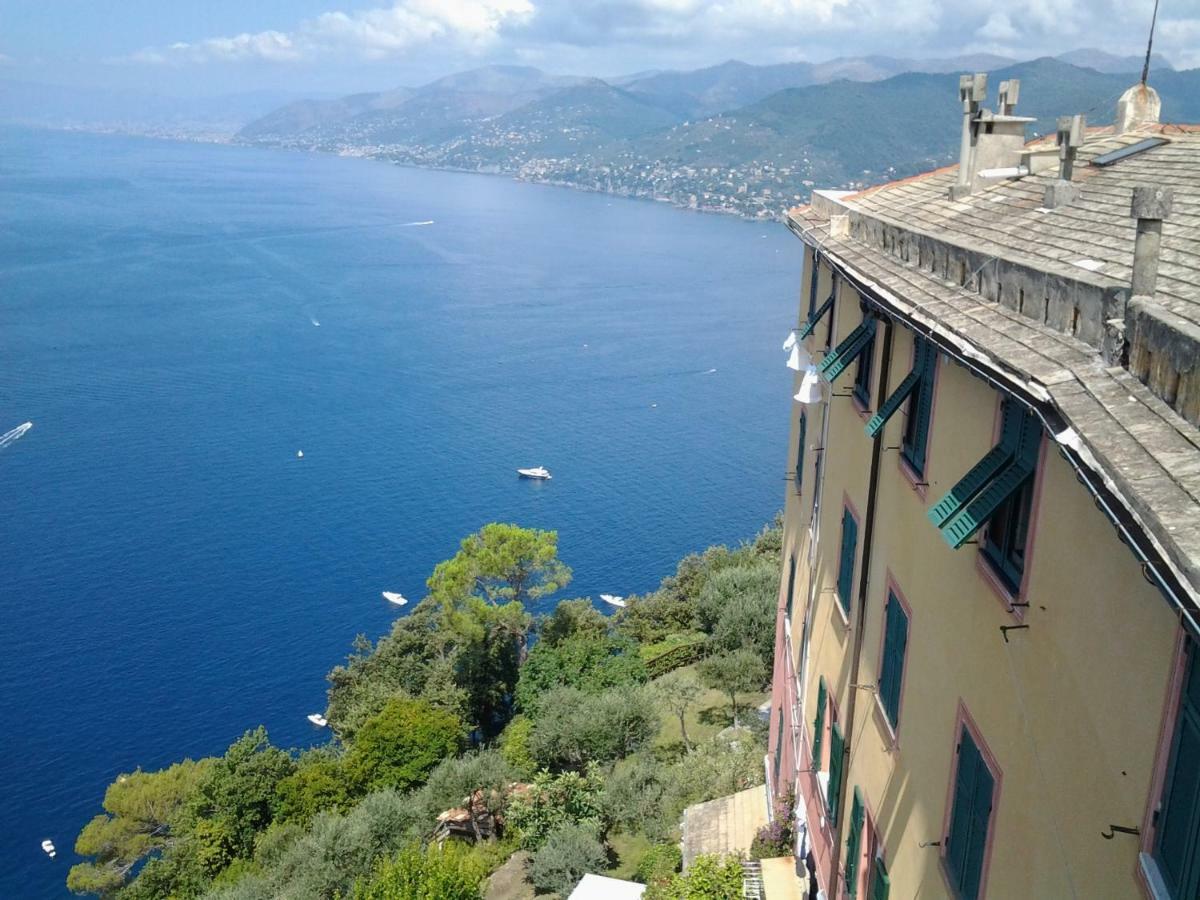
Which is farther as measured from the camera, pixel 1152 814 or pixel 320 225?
pixel 320 225

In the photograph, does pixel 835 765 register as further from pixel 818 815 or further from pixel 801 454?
pixel 801 454

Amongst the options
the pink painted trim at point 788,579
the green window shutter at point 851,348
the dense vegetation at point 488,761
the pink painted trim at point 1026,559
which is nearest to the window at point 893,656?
the pink painted trim at point 1026,559

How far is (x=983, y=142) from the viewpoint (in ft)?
35.9

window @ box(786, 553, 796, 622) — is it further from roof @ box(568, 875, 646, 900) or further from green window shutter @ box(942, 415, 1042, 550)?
green window shutter @ box(942, 415, 1042, 550)

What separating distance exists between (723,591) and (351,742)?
13.6 m

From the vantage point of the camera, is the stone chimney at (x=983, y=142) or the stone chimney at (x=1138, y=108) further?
the stone chimney at (x=983, y=142)

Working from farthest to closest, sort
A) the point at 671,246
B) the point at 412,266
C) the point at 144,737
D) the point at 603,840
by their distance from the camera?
the point at 671,246 < the point at 412,266 < the point at 144,737 < the point at 603,840

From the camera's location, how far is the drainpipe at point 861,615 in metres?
9.17

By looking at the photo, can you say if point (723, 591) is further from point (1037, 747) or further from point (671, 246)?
point (671, 246)

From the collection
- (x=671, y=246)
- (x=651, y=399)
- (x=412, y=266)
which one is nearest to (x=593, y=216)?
(x=671, y=246)

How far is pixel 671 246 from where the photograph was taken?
152 metres

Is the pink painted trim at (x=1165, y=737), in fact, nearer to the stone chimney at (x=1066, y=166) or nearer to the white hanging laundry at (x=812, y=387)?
the stone chimney at (x=1066, y=166)

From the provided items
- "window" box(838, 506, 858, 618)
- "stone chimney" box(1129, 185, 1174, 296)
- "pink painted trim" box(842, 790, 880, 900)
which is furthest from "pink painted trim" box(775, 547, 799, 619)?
"stone chimney" box(1129, 185, 1174, 296)

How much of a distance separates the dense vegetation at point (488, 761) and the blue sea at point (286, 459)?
666cm
